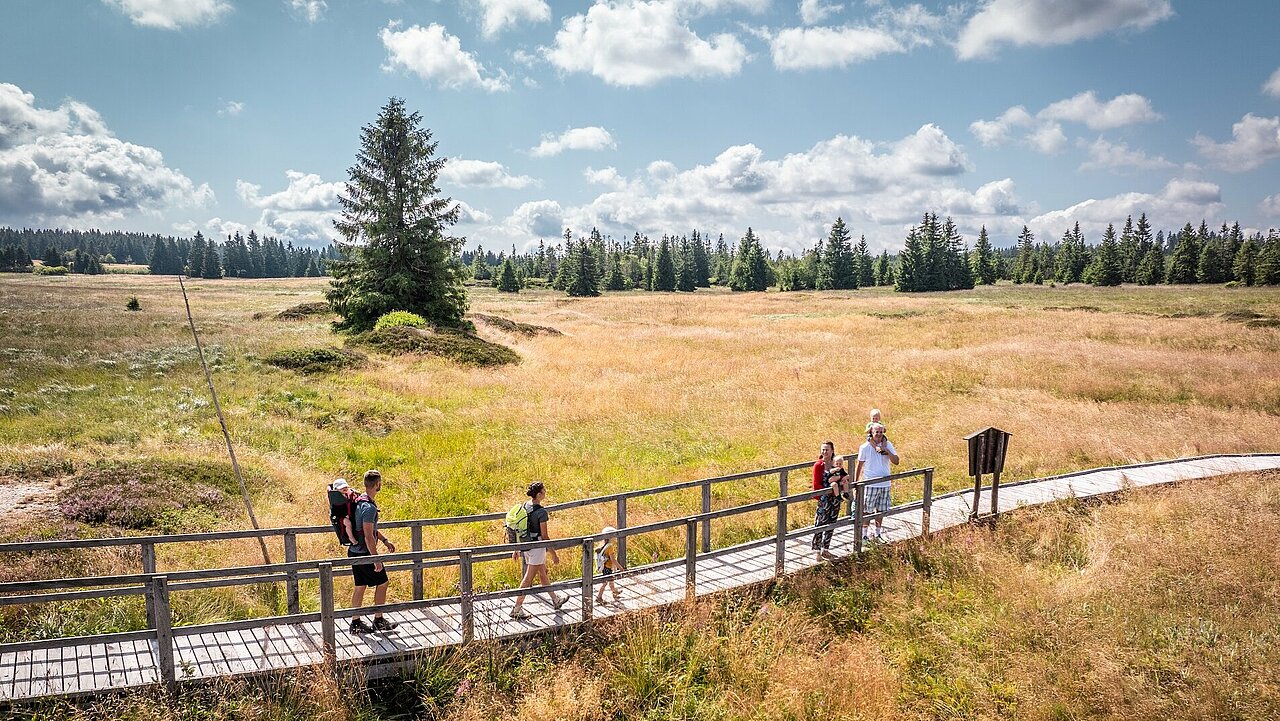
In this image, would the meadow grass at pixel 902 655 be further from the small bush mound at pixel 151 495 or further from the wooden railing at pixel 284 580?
the small bush mound at pixel 151 495

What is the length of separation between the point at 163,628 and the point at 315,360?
2229 centimetres

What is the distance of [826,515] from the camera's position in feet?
34.0

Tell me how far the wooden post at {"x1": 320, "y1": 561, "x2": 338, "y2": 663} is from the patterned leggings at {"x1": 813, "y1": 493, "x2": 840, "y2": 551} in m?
6.81

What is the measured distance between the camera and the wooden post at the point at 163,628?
6.04 meters

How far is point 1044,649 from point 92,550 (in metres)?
12.6

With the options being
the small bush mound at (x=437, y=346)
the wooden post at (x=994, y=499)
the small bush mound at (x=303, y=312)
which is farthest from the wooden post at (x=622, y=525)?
the small bush mound at (x=303, y=312)

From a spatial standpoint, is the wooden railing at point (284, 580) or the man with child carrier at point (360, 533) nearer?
the wooden railing at point (284, 580)

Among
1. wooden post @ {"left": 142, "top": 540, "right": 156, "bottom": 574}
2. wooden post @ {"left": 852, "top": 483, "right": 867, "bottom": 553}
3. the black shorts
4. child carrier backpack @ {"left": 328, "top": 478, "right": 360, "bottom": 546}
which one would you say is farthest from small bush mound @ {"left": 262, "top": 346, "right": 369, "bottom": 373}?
wooden post @ {"left": 852, "top": 483, "right": 867, "bottom": 553}

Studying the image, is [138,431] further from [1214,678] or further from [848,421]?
[1214,678]

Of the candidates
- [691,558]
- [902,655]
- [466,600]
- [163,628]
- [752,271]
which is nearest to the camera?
[163,628]

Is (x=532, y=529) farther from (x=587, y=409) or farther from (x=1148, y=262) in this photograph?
(x=1148, y=262)

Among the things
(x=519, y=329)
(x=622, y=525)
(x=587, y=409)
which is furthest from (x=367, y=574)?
(x=519, y=329)

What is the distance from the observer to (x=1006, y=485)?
1373 cm

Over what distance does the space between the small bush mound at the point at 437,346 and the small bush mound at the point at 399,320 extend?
120 centimetres
